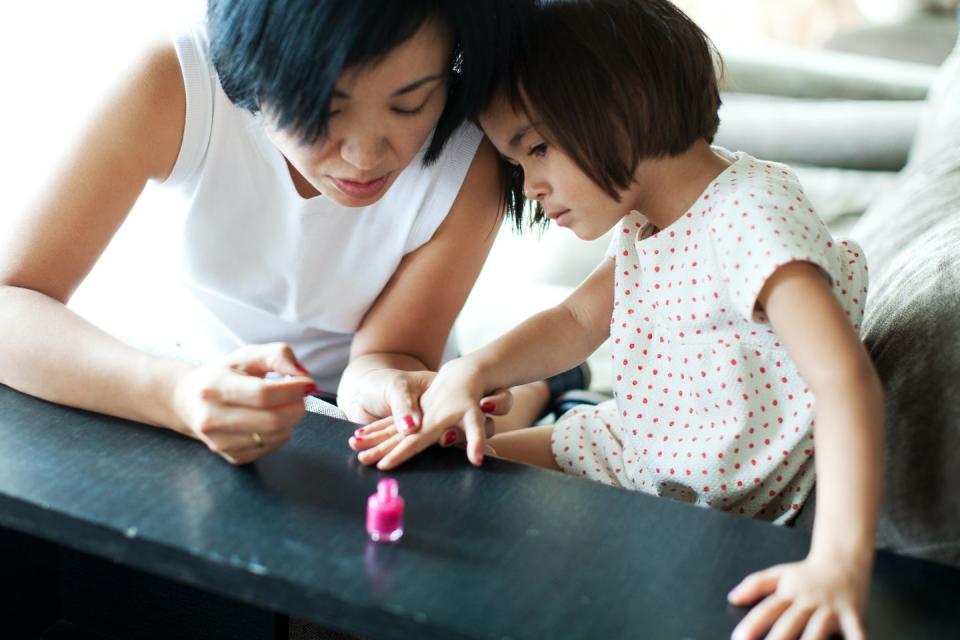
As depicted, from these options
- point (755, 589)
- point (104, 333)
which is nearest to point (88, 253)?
point (104, 333)

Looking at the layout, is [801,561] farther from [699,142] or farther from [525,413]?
[525,413]

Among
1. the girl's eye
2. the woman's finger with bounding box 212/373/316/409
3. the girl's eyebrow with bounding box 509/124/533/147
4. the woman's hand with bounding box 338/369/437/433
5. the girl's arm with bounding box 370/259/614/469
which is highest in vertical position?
the girl's eye

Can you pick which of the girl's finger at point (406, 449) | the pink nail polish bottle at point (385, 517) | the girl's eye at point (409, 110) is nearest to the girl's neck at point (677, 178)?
the girl's eye at point (409, 110)

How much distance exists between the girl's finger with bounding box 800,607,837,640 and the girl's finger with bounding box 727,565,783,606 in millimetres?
38

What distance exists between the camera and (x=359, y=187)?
1015mm

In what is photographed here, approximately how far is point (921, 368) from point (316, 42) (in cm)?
60

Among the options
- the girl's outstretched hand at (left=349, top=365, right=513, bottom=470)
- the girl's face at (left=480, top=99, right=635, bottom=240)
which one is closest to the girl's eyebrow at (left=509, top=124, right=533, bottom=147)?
the girl's face at (left=480, top=99, right=635, bottom=240)

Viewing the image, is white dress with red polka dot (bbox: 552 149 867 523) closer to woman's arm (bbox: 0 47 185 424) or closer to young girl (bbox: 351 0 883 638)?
young girl (bbox: 351 0 883 638)

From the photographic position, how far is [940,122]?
179 cm

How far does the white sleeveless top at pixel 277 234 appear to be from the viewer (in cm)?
114

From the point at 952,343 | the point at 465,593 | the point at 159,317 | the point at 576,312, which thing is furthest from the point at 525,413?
the point at 465,593

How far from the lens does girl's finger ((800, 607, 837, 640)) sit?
67 cm

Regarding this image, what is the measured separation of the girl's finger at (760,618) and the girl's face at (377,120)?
1.71ft

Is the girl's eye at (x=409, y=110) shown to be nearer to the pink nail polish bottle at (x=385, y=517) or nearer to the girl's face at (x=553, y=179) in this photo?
the girl's face at (x=553, y=179)
